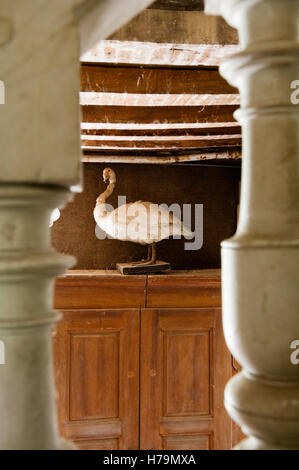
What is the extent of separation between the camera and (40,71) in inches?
14.8

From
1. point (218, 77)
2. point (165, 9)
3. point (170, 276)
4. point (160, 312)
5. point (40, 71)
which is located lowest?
point (160, 312)

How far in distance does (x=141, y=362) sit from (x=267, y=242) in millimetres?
2694

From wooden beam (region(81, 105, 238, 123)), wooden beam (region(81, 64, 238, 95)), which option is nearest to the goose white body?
wooden beam (region(81, 105, 238, 123))

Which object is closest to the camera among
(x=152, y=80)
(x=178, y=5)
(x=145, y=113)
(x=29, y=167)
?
(x=29, y=167)

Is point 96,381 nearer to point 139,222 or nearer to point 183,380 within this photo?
point 183,380

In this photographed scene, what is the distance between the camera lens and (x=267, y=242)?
40 centimetres

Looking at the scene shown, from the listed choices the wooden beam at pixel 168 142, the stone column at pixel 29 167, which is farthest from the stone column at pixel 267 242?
the wooden beam at pixel 168 142

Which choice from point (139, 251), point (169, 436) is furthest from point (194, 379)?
point (139, 251)

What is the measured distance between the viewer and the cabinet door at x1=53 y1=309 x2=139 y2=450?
9.53 feet

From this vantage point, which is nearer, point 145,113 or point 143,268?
point 145,113

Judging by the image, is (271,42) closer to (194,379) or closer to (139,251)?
(194,379)

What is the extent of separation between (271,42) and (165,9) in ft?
1.59

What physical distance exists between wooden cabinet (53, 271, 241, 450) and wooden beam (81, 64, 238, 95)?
4.93 feet

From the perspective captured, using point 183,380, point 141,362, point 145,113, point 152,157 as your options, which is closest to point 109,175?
point 152,157
